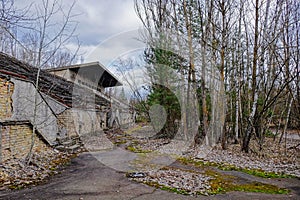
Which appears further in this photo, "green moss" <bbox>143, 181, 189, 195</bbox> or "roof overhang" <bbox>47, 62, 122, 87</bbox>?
"roof overhang" <bbox>47, 62, 122, 87</bbox>

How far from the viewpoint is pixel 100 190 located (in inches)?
184

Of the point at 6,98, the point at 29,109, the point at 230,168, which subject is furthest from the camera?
the point at 29,109

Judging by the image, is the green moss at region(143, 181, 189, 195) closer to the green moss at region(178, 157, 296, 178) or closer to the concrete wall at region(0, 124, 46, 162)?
the green moss at region(178, 157, 296, 178)

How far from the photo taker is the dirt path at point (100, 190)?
4.30m

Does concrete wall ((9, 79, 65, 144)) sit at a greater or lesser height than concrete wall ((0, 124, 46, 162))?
greater

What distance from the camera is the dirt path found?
4.30 m

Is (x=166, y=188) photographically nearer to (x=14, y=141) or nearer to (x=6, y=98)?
(x=14, y=141)

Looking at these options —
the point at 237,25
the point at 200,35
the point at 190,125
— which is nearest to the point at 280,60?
the point at 237,25

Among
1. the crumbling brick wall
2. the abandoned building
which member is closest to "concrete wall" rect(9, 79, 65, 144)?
the abandoned building

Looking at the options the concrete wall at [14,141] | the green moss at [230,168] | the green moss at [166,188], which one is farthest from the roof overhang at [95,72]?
the green moss at [166,188]

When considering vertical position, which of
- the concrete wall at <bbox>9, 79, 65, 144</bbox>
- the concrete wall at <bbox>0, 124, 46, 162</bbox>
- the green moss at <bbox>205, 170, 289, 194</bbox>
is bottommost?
the green moss at <bbox>205, 170, 289, 194</bbox>

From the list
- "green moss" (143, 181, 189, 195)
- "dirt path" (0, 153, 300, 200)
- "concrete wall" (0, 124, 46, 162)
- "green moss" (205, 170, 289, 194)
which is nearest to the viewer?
"dirt path" (0, 153, 300, 200)

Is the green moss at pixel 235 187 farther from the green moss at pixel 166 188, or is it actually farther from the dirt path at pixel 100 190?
the green moss at pixel 166 188

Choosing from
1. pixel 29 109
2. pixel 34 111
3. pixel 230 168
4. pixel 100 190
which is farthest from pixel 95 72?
pixel 100 190
